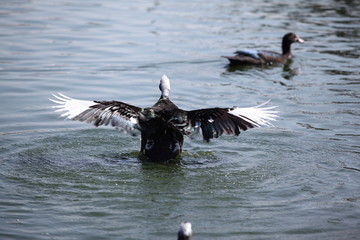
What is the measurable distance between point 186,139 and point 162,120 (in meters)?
1.71

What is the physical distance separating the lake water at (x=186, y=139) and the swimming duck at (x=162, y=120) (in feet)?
1.02

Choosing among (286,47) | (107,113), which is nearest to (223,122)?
(107,113)

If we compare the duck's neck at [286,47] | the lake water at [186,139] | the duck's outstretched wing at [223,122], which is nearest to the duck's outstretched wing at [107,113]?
the lake water at [186,139]

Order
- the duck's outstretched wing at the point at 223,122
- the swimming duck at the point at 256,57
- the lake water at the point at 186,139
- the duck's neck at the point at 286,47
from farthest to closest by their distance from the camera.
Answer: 1. the duck's neck at the point at 286,47
2. the swimming duck at the point at 256,57
3. the duck's outstretched wing at the point at 223,122
4. the lake water at the point at 186,139

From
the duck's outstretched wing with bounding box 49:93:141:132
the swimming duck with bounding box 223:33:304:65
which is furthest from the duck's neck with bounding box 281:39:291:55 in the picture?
the duck's outstretched wing with bounding box 49:93:141:132

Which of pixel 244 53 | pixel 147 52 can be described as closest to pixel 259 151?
pixel 244 53

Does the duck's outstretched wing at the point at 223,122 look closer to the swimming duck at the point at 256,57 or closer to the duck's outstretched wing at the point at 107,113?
the duck's outstretched wing at the point at 107,113

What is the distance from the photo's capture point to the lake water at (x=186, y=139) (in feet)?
20.4

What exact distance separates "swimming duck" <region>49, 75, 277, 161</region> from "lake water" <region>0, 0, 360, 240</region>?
1.02 ft

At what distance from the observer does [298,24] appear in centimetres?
1811

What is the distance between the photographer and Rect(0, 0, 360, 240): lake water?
6230mm

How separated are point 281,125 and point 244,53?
4115 mm

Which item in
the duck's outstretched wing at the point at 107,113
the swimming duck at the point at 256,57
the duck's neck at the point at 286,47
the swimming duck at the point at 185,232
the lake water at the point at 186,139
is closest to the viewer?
the swimming duck at the point at 185,232

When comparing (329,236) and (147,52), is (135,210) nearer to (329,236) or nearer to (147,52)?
(329,236)
